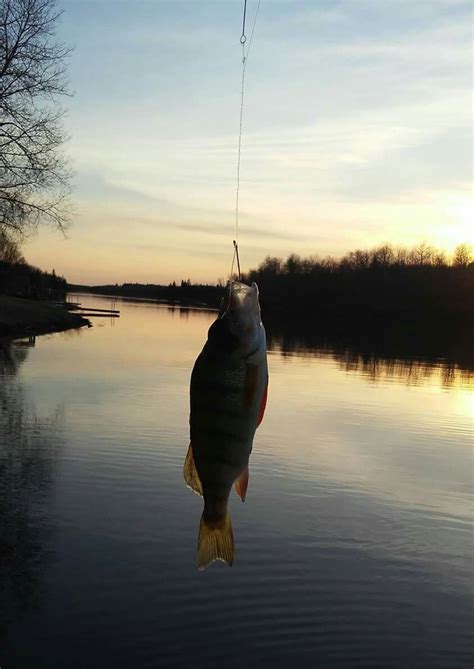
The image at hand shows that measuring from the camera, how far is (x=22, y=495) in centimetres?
1310

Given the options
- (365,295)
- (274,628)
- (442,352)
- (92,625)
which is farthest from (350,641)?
(365,295)

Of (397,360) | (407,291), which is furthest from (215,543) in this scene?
(407,291)

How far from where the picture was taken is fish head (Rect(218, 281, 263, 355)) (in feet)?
10.1

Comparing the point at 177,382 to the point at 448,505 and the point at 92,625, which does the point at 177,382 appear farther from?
the point at 92,625

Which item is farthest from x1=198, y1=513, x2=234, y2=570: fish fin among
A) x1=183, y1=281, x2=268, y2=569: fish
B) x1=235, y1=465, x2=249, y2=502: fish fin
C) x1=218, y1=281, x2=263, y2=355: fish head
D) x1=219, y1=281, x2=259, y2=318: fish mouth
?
x1=219, y1=281, x2=259, y2=318: fish mouth

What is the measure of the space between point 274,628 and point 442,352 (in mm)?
57693

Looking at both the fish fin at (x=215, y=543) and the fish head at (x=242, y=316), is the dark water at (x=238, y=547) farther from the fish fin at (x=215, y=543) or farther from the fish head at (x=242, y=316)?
the fish head at (x=242, y=316)

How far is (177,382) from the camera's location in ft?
101

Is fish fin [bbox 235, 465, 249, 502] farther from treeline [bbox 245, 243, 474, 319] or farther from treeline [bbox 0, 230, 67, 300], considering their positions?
treeline [bbox 245, 243, 474, 319]

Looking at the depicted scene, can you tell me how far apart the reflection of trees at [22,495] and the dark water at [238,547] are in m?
0.03

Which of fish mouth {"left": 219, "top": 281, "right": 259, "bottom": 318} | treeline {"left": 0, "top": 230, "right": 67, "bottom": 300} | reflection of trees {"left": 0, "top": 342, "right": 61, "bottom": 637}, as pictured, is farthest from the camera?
treeline {"left": 0, "top": 230, "right": 67, "bottom": 300}

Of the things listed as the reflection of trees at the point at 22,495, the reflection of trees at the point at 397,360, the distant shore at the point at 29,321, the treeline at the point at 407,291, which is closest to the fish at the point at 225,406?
the reflection of trees at the point at 22,495

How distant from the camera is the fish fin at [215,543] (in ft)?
11.8

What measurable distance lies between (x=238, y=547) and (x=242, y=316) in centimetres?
915
